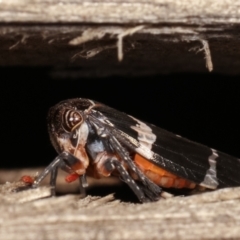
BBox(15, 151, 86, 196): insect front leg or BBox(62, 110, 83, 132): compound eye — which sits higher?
BBox(62, 110, 83, 132): compound eye

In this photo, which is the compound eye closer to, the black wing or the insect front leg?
the black wing

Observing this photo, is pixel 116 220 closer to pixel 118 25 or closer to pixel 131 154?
pixel 118 25

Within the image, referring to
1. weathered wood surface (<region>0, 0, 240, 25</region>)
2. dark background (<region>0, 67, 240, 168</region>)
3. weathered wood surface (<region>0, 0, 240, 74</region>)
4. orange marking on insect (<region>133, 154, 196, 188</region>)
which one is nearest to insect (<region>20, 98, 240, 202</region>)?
orange marking on insect (<region>133, 154, 196, 188</region>)

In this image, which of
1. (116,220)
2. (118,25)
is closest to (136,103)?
(118,25)

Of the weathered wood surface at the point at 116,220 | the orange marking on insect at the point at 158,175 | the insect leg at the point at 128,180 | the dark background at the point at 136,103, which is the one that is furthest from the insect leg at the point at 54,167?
the dark background at the point at 136,103

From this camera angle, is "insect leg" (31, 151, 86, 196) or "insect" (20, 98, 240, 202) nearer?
"insect leg" (31, 151, 86, 196)

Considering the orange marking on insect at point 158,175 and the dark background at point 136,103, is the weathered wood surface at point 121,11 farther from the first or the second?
the dark background at point 136,103
